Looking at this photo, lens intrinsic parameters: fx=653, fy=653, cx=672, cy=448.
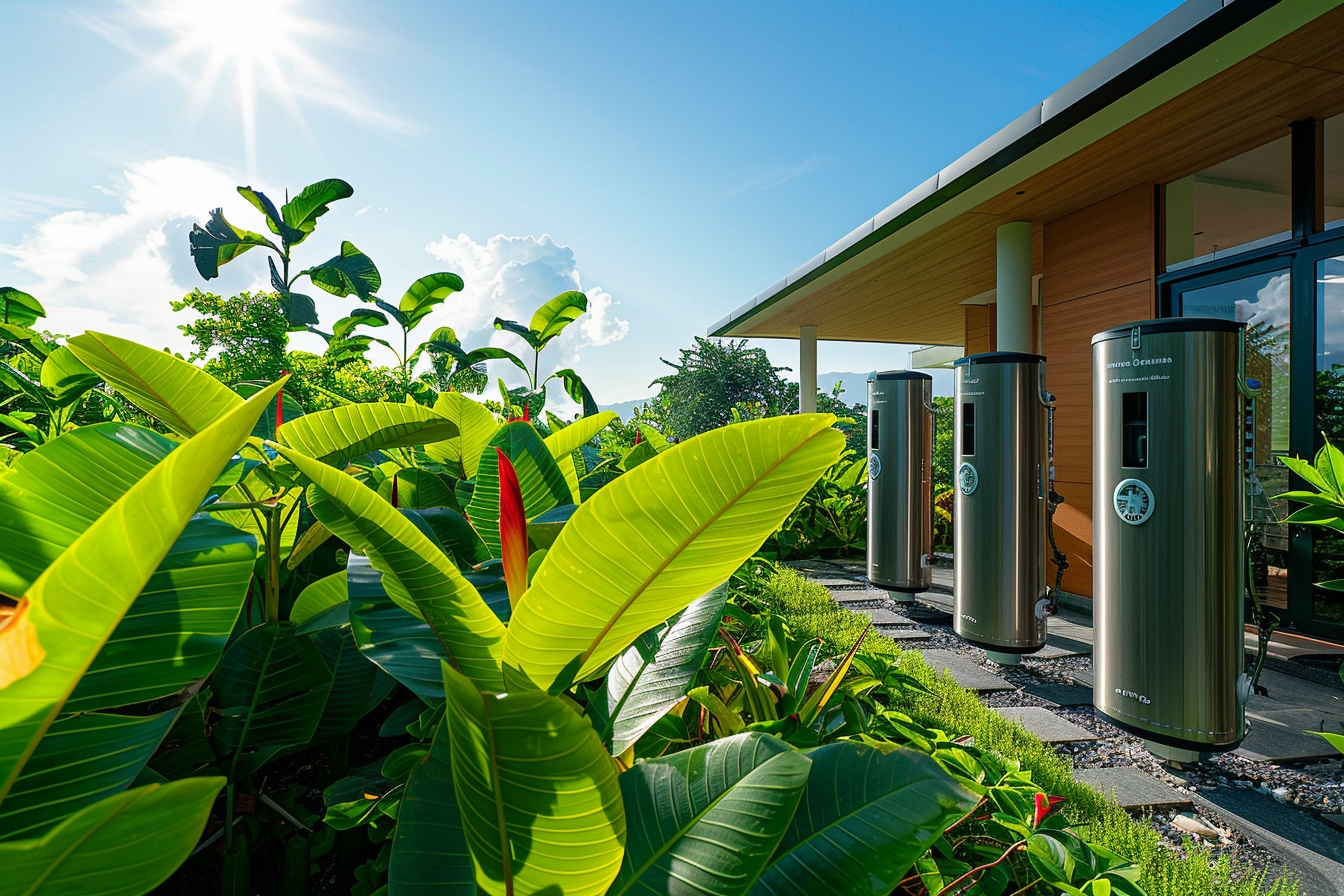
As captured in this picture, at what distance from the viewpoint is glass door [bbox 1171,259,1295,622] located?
4.64 meters

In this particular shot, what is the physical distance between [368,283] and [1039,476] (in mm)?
4035

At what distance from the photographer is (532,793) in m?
0.36

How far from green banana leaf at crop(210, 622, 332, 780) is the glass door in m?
5.96

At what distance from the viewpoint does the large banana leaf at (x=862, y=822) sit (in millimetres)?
451

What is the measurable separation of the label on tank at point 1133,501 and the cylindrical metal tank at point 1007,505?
3.82 feet

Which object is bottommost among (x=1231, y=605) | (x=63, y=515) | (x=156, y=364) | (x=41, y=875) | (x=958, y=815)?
(x=1231, y=605)

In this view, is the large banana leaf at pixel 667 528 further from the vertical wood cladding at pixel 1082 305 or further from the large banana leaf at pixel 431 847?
the vertical wood cladding at pixel 1082 305

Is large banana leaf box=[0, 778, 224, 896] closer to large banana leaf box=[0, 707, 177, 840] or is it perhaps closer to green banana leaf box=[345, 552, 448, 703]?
large banana leaf box=[0, 707, 177, 840]

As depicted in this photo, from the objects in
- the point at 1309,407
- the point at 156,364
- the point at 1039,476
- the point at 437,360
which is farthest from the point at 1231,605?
the point at 437,360

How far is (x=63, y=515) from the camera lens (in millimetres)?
437

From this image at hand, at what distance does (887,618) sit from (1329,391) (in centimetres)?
331

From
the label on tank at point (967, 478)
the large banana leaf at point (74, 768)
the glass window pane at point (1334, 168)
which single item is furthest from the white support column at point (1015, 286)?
the large banana leaf at point (74, 768)

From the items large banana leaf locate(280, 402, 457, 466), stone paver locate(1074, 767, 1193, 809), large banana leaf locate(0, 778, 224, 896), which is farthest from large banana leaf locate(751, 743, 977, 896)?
stone paver locate(1074, 767, 1193, 809)

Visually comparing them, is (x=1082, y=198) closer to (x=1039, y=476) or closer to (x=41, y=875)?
(x=1039, y=476)
